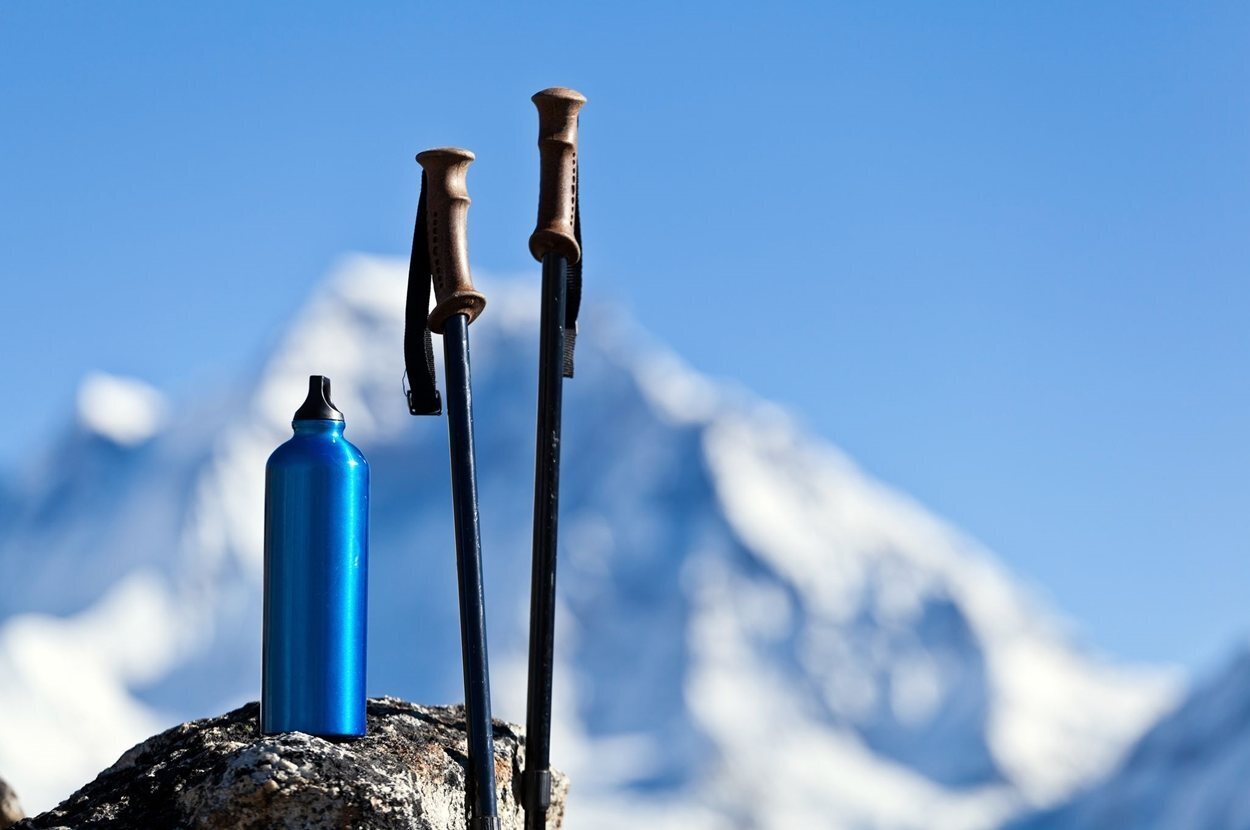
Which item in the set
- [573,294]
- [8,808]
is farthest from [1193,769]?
[573,294]

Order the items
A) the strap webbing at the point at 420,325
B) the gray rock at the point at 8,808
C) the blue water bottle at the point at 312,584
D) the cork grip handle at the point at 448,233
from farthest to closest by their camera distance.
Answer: the gray rock at the point at 8,808, the strap webbing at the point at 420,325, the cork grip handle at the point at 448,233, the blue water bottle at the point at 312,584

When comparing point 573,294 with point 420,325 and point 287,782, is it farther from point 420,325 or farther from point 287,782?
point 287,782

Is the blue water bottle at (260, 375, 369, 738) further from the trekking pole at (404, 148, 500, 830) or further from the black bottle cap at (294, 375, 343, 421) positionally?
the trekking pole at (404, 148, 500, 830)

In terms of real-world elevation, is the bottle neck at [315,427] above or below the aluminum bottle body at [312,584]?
above

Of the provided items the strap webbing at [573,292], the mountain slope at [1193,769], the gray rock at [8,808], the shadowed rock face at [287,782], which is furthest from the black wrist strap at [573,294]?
the mountain slope at [1193,769]

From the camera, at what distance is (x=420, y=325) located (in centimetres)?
467

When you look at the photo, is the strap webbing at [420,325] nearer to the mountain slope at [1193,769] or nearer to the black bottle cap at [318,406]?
the black bottle cap at [318,406]

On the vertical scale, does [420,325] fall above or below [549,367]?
above

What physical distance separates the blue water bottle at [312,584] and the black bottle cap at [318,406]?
0.05 ft

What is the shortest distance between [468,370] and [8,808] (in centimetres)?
242

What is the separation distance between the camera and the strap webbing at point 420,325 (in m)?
4.65

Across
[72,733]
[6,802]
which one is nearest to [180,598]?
[72,733]

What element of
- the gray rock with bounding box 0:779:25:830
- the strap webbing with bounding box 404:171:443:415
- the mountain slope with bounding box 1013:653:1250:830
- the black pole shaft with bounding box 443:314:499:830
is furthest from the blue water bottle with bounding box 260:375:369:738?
the mountain slope with bounding box 1013:653:1250:830

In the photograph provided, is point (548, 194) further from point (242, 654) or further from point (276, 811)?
point (242, 654)
